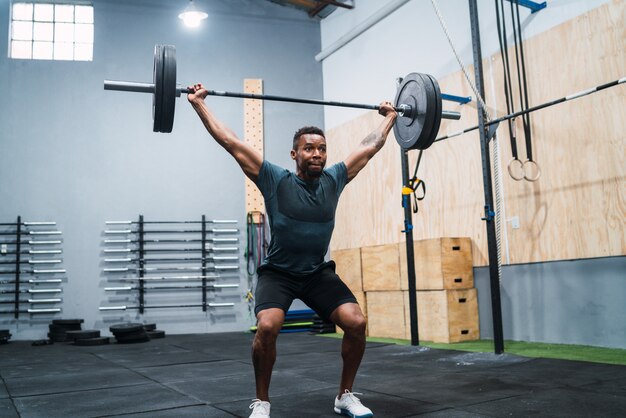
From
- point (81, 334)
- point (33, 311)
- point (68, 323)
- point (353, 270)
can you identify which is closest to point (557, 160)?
point (353, 270)

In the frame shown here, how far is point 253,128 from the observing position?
682 centimetres

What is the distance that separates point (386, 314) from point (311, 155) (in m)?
3.07

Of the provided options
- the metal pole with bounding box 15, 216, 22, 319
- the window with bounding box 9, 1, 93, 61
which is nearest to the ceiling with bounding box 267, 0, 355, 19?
the window with bounding box 9, 1, 93, 61

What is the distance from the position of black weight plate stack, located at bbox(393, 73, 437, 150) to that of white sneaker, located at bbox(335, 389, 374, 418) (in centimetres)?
125

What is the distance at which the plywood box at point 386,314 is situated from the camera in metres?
4.82

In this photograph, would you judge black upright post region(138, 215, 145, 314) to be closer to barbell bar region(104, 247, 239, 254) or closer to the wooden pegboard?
barbell bar region(104, 247, 239, 254)

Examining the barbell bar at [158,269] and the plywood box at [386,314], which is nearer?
the plywood box at [386,314]

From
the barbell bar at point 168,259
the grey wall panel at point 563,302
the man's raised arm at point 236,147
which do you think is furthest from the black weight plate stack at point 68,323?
the man's raised arm at point 236,147

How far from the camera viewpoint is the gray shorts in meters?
2.10

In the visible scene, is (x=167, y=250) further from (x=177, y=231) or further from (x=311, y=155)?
(x=311, y=155)

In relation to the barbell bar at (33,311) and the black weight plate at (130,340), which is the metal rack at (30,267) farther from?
the black weight plate at (130,340)

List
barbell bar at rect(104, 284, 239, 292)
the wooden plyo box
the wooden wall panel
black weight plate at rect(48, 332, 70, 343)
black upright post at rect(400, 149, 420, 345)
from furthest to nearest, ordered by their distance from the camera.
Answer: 1. barbell bar at rect(104, 284, 239, 292)
2. black weight plate at rect(48, 332, 70, 343)
3. the wooden plyo box
4. black upright post at rect(400, 149, 420, 345)
5. the wooden wall panel

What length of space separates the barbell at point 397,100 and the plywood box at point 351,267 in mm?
2551

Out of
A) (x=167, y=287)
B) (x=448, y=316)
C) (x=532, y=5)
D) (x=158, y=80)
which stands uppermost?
(x=532, y=5)
